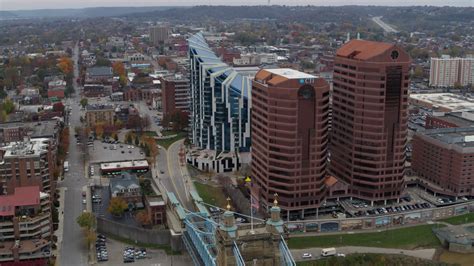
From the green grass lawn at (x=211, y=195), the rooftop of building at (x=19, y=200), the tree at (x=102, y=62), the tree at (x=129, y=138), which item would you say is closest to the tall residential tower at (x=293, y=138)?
the green grass lawn at (x=211, y=195)

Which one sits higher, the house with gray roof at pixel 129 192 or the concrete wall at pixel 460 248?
the house with gray roof at pixel 129 192

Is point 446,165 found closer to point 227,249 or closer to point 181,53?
point 227,249

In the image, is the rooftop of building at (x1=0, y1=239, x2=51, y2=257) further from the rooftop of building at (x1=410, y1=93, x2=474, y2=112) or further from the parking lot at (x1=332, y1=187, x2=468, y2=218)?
the rooftop of building at (x1=410, y1=93, x2=474, y2=112)

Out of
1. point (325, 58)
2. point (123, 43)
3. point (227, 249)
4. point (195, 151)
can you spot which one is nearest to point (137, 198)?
point (195, 151)

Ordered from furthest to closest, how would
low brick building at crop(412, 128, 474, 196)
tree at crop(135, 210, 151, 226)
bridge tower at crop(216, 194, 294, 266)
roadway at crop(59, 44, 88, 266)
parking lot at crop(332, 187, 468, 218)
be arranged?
low brick building at crop(412, 128, 474, 196) → parking lot at crop(332, 187, 468, 218) → tree at crop(135, 210, 151, 226) → roadway at crop(59, 44, 88, 266) → bridge tower at crop(216, 194, 294, 266)

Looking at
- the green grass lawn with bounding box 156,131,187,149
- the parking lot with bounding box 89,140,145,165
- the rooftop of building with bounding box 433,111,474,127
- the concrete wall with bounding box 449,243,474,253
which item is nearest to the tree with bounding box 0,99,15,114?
the parking lot with bounding box 89,140,145,165

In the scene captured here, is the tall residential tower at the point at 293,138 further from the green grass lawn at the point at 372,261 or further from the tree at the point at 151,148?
the tree at the point at 151,148
